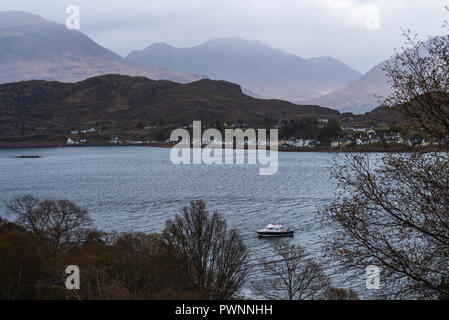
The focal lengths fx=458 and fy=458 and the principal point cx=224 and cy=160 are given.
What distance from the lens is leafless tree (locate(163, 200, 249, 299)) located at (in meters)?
23.9

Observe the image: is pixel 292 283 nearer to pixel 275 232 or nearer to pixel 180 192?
pixel 275 232

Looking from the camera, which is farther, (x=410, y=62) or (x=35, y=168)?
(x=35, y=168)

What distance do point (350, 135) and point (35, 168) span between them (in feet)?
330

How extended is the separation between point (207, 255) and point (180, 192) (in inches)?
1989

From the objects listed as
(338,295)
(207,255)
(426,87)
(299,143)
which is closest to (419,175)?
(426,87)

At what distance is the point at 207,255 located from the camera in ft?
87.6

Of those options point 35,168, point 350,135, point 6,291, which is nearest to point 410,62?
point 6,291

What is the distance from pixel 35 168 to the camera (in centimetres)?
12700

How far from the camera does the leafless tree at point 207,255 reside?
23938 mm

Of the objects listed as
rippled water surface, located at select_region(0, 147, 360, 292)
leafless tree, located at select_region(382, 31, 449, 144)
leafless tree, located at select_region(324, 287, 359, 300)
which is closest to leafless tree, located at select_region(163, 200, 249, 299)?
leafless tree, located at select_region(324, 287, 359, 300)

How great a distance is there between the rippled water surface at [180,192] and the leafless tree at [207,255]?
783 cm

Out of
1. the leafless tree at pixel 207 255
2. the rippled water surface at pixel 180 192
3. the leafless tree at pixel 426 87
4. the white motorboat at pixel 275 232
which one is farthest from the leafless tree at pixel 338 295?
the white motorboat at pixel 275 232
